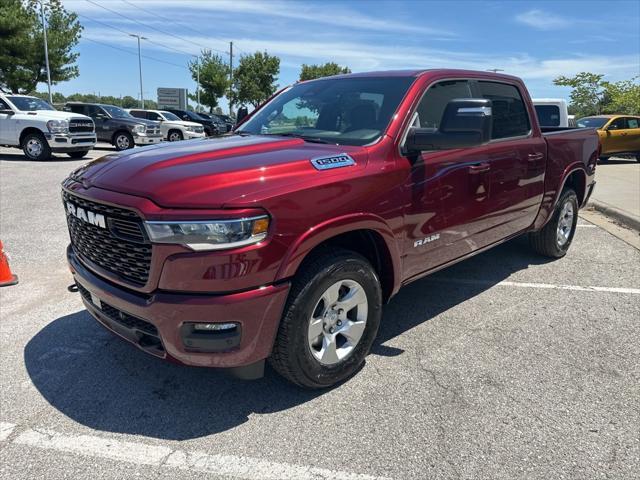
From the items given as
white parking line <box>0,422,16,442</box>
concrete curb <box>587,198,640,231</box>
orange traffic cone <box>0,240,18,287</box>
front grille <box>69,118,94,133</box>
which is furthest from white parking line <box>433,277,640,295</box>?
front grille <box>69,118,94,133</box>

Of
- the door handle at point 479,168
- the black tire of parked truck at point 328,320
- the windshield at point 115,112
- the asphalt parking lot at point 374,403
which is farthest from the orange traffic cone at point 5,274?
the windshield at point 115,112

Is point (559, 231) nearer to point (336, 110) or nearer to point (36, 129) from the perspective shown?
point (336, 110)

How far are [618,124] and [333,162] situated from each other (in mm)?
18798

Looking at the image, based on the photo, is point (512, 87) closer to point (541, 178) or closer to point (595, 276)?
point (541, 178)

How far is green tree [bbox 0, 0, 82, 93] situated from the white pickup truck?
1641 cm

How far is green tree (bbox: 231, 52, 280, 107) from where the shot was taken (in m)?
48.1

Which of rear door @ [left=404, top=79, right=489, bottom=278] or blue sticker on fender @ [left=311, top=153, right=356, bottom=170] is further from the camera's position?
rear door @ [left=404, top=79, right=489, bottom=278]

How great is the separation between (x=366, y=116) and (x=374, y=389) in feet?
5.85

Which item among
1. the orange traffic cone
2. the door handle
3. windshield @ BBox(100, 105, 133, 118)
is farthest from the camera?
windshield @ BBox(100, 105, 133, 118)

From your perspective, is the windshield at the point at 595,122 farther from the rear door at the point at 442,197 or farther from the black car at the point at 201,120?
the black car at the point at 201,120

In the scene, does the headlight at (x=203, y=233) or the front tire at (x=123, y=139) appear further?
→ the front tire at (x=123, y=139)

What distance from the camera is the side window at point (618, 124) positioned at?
17.8 metres

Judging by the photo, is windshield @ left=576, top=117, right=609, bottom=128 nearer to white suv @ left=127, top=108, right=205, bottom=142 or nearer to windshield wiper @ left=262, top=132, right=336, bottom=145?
white suv @ left=127, top=108, right=205, bottom=142

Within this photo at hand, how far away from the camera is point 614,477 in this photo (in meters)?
2.28
